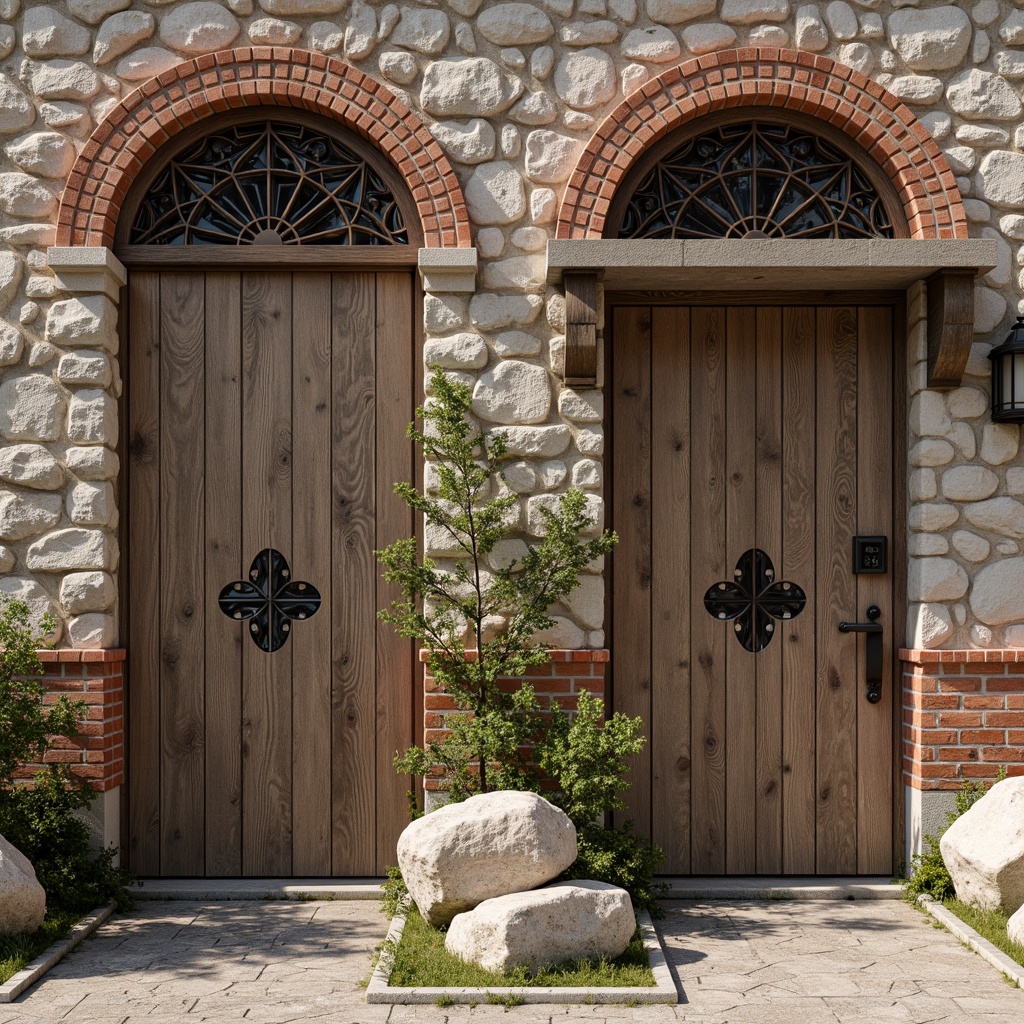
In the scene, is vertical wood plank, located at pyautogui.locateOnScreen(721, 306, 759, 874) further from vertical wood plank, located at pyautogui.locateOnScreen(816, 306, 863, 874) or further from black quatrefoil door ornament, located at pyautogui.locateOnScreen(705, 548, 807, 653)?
vertical wood plank, located at pyautogui.locateOnScreen(816, 306, 863, 874)

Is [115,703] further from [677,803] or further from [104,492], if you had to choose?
[677,803]

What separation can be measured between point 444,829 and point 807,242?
9.72 feet

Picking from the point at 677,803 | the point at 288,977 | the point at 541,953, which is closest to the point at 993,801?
the point at 677,803

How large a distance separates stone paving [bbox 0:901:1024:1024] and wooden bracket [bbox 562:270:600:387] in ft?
8.01

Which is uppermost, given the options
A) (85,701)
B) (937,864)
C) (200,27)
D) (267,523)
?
(200,27)

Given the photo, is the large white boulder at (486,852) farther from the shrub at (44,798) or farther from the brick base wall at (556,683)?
the shrub at (44,798)

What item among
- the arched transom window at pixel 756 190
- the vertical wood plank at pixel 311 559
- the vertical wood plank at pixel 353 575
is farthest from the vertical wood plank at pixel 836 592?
the vertical wood plank at pixel 311 559

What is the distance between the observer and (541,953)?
4.05 metres

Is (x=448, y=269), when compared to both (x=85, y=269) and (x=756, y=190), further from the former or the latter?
(x=85, y=269)

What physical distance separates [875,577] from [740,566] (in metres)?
0.64

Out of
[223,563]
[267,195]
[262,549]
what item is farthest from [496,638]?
[267,195]

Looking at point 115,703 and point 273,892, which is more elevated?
point 115,703

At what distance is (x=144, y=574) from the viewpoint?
5375 mm

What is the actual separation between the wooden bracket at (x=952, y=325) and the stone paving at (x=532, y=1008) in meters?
2.41
